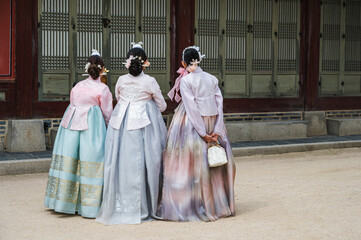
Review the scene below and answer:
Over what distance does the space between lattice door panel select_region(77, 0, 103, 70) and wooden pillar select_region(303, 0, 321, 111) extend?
4.57m

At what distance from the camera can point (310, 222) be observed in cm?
656

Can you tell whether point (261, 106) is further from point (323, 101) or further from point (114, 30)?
point (114, 30)

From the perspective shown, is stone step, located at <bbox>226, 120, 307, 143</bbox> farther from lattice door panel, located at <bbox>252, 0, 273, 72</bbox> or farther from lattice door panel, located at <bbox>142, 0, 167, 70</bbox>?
lattice door panel, located at <bbox>142, 0, 167, 70</bbox>

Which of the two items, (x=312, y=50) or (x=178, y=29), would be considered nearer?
(x=178, y=29)

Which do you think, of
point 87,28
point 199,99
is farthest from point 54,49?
point 199,99

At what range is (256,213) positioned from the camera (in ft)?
23.0

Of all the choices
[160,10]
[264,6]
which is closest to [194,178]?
[160,10]

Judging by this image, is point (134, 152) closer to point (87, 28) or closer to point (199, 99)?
point (199, 99)

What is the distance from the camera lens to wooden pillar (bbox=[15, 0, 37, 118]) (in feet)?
35.2

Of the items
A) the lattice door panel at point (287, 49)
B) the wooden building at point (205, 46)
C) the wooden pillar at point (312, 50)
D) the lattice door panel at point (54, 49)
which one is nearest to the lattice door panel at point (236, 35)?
the wooden building at point (205, 46)

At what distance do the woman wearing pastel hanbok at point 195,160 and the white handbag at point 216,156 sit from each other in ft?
0.33

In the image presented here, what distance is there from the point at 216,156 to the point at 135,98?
1057mm

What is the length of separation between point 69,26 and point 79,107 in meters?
4.37

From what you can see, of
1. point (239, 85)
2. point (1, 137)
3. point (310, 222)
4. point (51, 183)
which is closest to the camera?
point (310, 222)
